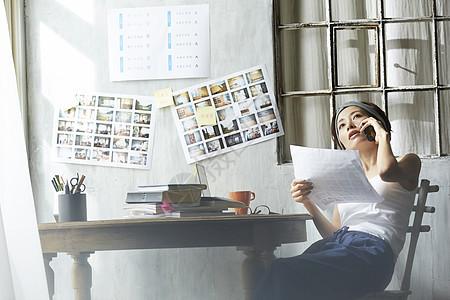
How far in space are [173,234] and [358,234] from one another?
67cm

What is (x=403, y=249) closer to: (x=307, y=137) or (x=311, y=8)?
(x=307, y=137)

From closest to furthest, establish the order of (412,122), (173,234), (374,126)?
(173,234)
(374,126)
(412,122)

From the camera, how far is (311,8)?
85.6 inches

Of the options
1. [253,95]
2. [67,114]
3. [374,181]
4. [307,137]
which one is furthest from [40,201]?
[374,181]

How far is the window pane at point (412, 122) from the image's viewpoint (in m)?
2.11

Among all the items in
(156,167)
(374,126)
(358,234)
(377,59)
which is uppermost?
(377,59)

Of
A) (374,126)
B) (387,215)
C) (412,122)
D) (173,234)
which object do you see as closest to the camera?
(173,234)

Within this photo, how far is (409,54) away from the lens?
215 centimetres

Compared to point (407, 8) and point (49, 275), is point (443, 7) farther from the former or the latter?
point (49, 275)

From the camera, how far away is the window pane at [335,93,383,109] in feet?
7.01

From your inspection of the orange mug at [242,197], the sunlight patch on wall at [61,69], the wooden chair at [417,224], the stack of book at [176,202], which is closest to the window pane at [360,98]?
the wooden chair at [417,224]

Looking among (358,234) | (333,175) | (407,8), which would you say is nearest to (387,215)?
(358,234)

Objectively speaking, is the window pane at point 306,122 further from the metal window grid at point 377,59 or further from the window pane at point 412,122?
the window pane at point 412,122

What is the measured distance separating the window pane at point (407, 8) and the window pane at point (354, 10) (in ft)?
0.18
